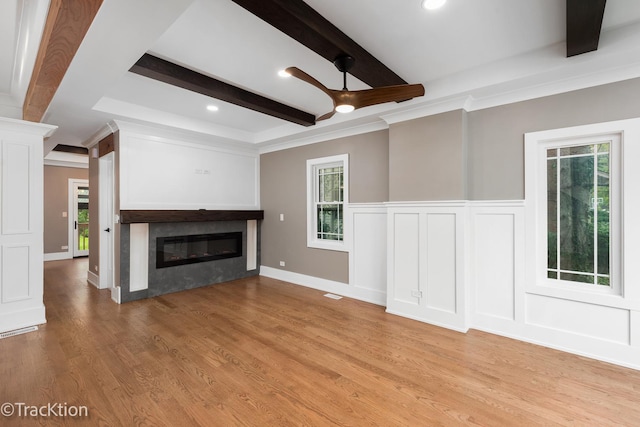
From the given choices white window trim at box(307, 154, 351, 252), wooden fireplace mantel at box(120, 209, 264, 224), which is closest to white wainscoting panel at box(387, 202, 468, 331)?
white window trim at box(307, 154, 351, 252)

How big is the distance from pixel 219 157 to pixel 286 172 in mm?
1217

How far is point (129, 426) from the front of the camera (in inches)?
70.5

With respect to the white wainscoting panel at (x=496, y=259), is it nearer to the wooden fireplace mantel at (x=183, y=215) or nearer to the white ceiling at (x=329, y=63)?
the white ceiling at (x=329, y=63)

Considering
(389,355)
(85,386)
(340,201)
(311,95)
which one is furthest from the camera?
(340,201)

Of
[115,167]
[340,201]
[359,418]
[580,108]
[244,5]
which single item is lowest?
[359,418]

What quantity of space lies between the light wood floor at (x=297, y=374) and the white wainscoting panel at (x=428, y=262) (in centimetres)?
19

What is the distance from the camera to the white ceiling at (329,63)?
2039 mm

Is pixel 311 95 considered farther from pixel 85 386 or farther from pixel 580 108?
pixel 85 386

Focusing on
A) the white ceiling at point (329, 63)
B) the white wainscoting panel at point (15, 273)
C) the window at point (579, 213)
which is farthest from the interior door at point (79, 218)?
the window at point (579, 213)

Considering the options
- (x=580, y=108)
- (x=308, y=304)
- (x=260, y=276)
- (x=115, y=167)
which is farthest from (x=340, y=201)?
(x=115, y=167)

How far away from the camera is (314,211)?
16.7ft

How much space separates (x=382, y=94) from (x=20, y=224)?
408 cm

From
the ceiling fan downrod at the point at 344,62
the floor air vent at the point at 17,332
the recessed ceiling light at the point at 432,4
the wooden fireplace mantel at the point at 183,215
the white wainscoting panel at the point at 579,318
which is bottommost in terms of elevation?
the floor air vent at the point at 17,332

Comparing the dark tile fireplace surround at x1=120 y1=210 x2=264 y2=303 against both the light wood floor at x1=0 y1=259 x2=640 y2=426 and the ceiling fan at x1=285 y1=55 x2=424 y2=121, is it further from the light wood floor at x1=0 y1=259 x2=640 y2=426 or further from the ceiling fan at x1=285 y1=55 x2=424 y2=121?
the ceiling fan at x1=285 y1=55 x2=424 y2=121
